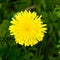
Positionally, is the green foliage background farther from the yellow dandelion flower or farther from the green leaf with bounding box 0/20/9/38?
the yellow dandelion flower

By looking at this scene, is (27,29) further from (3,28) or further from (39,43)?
(39,43)

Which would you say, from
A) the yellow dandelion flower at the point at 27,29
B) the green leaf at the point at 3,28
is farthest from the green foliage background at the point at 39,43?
the yellow dandelion flower at the point at 27,29

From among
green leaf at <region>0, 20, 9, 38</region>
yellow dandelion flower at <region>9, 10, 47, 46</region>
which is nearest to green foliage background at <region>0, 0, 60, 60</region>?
green leaf at <region>0, 20, 9, 38</region>

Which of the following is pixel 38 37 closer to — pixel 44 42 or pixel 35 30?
pixel 35 30

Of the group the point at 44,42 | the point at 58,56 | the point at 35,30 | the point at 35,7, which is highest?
the point at 35,7

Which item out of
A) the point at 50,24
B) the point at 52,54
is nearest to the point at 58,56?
the point at 52,54

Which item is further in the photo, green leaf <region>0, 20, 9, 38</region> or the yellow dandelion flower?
green leaf <region>0, 20, 9, 38</region>
